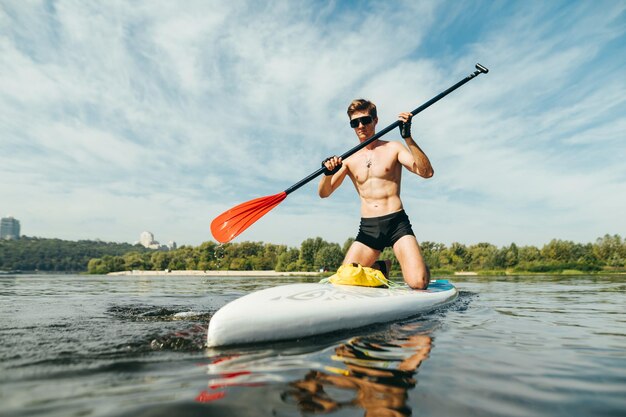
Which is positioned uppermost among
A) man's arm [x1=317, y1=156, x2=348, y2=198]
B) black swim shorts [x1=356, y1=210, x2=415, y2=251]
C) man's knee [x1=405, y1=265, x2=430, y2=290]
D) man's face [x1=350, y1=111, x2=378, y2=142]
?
man's face [x1=350, y1=111, x2=378, y2=142]

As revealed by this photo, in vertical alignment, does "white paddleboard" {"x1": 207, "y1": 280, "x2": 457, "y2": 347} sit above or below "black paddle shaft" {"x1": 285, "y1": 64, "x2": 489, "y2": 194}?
below

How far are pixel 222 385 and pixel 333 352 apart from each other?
3.47 ft

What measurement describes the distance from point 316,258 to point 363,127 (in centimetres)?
7386

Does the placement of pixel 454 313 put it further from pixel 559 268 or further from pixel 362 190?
pixel 559 268

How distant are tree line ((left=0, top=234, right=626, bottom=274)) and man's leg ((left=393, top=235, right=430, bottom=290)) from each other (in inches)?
729

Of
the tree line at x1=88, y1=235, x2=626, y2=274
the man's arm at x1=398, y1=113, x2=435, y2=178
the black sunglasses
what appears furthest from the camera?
the tree line at x1=88, y1=235, x2=626, y2=274

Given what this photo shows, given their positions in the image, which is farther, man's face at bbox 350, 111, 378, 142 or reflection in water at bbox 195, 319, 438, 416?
man's face at bbox 350, 111, 378, 142

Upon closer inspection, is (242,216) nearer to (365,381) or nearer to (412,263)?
(412,263)

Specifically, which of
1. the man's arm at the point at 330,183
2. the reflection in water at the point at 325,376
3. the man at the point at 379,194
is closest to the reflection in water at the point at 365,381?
the reflection in water at the point at 325,376

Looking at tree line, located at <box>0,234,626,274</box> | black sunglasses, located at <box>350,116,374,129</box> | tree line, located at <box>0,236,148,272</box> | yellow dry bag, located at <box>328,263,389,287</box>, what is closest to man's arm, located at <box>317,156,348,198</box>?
black sunglasses, located at <box>350,116,374,129</box>

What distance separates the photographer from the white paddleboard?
10.5 ft

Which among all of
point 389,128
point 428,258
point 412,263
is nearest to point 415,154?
point 389,128

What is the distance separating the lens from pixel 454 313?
5.61 metres

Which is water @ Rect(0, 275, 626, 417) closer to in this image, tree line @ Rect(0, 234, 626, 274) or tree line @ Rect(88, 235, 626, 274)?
tree line @ Rect(0, 234, 626, 274)
